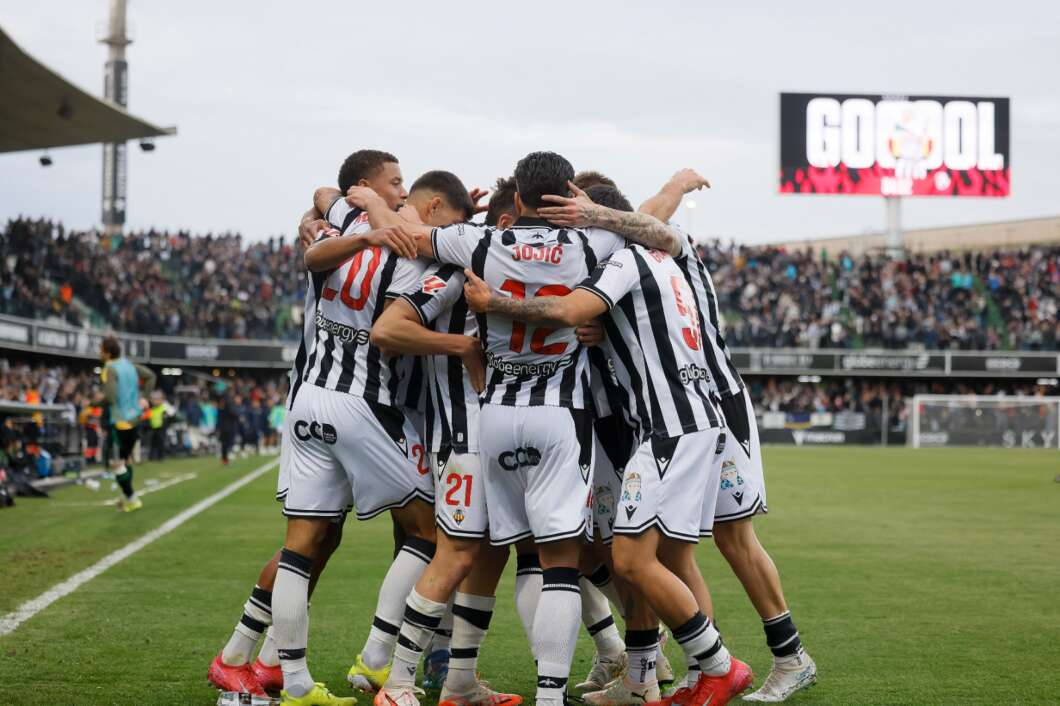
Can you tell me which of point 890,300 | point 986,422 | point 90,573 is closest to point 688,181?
point 90,573

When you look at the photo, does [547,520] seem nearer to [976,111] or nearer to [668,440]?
[668,440]

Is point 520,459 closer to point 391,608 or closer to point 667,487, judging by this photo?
point 667,487

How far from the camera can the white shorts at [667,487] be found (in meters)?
4.98

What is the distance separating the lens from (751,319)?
164 ft

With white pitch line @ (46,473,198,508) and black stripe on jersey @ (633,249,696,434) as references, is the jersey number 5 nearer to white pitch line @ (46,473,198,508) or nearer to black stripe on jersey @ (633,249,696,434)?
black stripe on jersey @ (633,249,696,434)

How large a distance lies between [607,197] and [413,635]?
2.00 meters

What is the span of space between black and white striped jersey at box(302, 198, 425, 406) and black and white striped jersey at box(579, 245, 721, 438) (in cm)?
94

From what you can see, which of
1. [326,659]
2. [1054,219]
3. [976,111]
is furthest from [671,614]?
[1054,219]

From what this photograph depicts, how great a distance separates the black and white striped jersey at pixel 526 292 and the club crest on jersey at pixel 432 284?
0.10m

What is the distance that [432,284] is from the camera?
5.19 meters

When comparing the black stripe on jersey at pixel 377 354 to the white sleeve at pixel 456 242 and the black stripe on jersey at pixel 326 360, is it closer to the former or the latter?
the black stripe on jersey at pixel 326 360

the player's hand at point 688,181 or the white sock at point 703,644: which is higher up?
the player's hand at point 688,181

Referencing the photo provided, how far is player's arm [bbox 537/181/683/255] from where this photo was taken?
5078 mm

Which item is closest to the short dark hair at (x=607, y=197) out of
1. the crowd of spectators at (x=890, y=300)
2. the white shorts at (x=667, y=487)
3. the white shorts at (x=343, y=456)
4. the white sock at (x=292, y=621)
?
the white shorts at (x=667, y=487)
